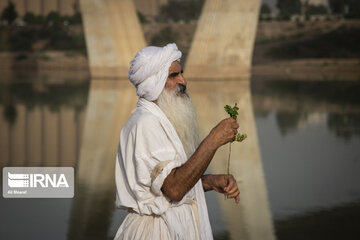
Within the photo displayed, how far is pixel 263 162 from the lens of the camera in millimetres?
8992

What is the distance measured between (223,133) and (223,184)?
13.5 inches

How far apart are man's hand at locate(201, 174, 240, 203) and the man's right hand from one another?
0.86 feet

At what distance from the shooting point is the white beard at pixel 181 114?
3098 millimetres

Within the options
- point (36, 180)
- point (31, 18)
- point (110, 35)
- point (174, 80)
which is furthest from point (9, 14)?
point (174, 80)

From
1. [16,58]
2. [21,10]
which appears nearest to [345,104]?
[16,58]

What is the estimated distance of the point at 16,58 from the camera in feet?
129

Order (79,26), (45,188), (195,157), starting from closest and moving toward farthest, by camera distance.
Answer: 1. (195,157)
2. (45,188)
3. (79,26)

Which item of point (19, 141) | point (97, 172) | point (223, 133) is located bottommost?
point (223, 133)

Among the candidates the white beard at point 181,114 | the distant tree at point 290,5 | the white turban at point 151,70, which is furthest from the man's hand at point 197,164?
the distant tree at point 290,5

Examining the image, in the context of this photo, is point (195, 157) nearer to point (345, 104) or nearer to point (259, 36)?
point (345, 104)

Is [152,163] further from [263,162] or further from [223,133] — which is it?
[263,162]

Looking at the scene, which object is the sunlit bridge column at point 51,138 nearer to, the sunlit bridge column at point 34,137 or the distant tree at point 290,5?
the sunlit bridge column at point 34,137

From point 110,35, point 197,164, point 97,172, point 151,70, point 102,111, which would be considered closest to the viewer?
point 197,164

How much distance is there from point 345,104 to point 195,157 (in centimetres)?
1409
